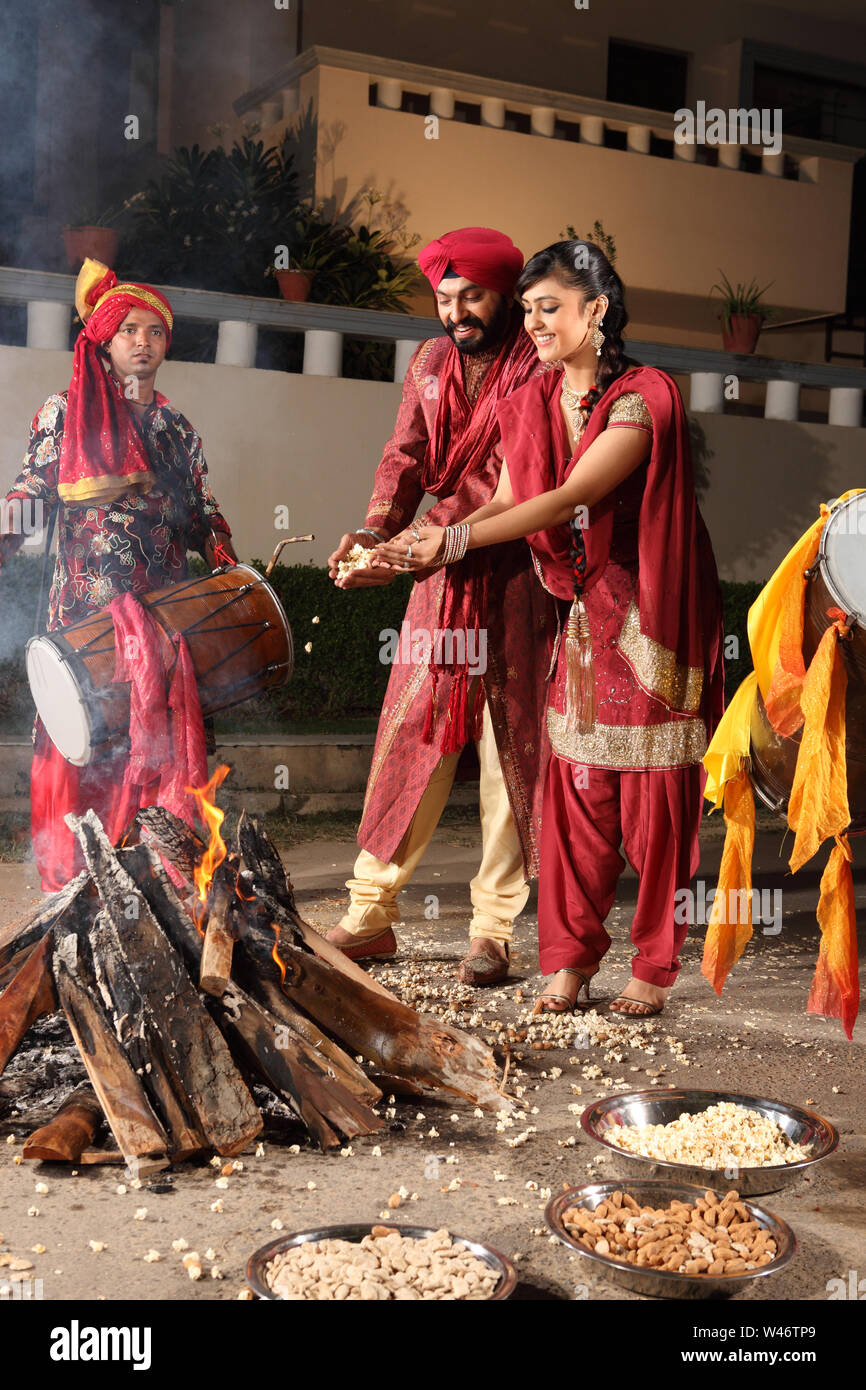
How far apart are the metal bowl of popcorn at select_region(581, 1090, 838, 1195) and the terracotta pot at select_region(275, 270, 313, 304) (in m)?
7.88

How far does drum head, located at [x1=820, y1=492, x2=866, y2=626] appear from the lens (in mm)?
3152

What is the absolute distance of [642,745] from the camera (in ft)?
13.4

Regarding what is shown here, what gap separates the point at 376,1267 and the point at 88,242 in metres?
8.18

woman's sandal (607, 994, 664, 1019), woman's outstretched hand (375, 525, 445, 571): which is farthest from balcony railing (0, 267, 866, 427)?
woman's sandal (607, 994, 664, 1019)

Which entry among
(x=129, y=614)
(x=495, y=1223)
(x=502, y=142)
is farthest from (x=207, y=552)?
(x=502, y=142)

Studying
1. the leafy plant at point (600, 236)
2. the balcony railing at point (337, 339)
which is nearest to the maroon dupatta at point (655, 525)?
the balcony railing at point (337, 339)

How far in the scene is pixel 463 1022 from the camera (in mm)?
4023

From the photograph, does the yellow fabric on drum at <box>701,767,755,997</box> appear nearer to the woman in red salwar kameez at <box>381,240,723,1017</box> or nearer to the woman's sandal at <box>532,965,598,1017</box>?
the woman in red salwar kameez at <box>381,240,723,1017</box>

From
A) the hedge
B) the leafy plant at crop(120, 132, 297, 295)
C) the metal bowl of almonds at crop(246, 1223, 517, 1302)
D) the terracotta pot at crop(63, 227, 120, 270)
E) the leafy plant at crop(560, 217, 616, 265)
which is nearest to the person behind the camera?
the metal bowl of almonds at crop(246, 1223, 517, 1302)

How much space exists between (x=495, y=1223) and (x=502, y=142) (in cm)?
1143

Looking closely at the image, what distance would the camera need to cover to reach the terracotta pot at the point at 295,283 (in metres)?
9.91

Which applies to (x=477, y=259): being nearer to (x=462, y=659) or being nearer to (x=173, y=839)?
(x=462, y=659)

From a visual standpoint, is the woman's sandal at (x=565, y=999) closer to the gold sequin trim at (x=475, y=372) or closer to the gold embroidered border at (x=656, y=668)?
the gold embroidered border at (x=656, y=668)

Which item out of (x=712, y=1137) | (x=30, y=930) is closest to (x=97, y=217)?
(x=30, y=930)
